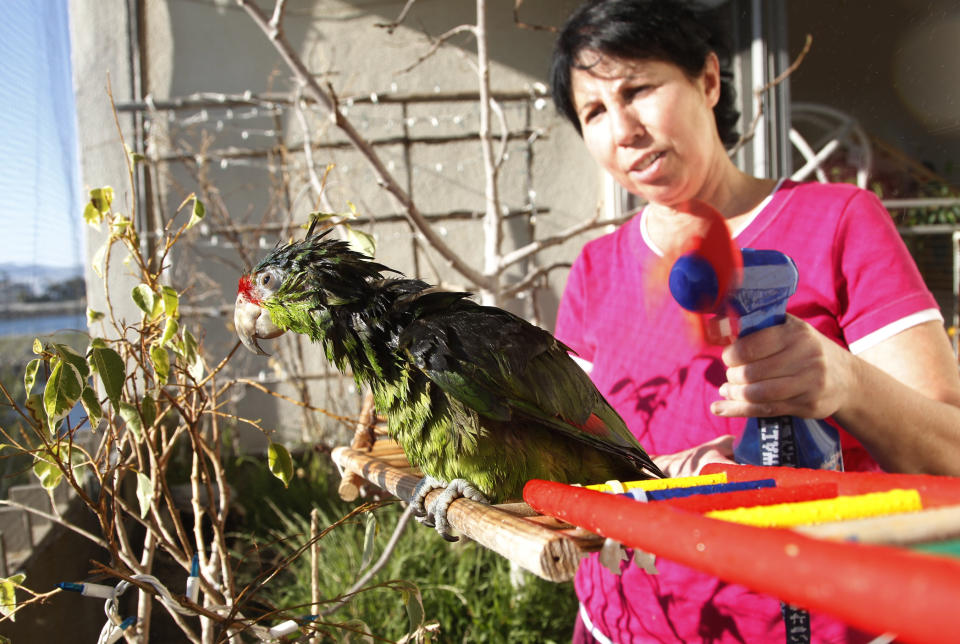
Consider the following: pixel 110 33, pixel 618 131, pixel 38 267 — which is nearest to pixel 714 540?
pixel 618 131

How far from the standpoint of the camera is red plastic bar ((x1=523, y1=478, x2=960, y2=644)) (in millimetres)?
303

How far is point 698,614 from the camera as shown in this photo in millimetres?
1157

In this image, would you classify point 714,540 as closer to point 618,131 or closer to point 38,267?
point 618,131

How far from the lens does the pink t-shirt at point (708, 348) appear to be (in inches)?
43.1

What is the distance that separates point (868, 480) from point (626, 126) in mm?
812

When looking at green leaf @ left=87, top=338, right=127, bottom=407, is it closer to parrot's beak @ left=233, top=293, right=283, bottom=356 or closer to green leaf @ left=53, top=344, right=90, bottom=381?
green leaf @ left=53, top=344, right=90, bottom=381

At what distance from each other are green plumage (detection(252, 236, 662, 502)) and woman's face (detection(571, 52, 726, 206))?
1.39 ft

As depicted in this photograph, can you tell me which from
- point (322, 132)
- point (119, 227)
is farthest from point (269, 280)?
point (322, 132)

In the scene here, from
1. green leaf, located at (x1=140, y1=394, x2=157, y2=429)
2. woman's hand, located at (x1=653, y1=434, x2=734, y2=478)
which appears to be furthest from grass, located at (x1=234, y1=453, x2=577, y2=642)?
woman's hand, located at (x1=653, y1=434, x2=734, y2=478)

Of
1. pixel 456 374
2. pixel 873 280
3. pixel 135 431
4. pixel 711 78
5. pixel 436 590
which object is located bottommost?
pixel 436 590

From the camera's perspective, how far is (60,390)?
35.1 inches

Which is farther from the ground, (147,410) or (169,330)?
(169,330)

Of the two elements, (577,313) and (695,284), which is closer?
(695,284)

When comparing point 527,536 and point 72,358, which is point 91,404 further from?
point 527,536
